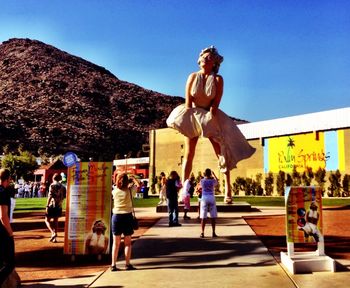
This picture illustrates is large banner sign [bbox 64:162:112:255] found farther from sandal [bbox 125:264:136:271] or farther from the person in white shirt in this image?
the person in white shirt

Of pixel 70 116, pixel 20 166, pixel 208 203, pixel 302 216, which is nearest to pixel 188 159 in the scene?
pixel 208 203

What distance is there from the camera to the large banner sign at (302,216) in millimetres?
6719

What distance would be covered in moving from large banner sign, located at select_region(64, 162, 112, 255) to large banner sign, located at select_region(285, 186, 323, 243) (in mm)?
3144

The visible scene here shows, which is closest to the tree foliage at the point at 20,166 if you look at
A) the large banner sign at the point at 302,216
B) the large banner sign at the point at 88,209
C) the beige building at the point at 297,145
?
the beige building at the point at 297,145

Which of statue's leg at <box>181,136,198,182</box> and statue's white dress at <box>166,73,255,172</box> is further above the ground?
statue's white dress at <box>166,73,255,172</box>

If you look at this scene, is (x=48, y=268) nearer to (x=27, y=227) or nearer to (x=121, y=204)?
(x=121, y=204)

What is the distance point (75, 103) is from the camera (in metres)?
176

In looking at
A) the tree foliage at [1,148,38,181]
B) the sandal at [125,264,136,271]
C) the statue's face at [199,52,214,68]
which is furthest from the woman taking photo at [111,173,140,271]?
the tree foliage at [1,148,38,181]

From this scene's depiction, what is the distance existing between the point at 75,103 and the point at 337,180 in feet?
515

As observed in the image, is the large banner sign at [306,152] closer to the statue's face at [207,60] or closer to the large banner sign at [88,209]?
the statue's face at [207,60]

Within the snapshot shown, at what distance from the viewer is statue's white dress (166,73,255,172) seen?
51.4 ft

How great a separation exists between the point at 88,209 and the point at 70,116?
521 feet

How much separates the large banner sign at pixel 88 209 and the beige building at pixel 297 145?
24.7 metres

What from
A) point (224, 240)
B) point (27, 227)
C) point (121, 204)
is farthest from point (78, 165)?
point (27, 227)
